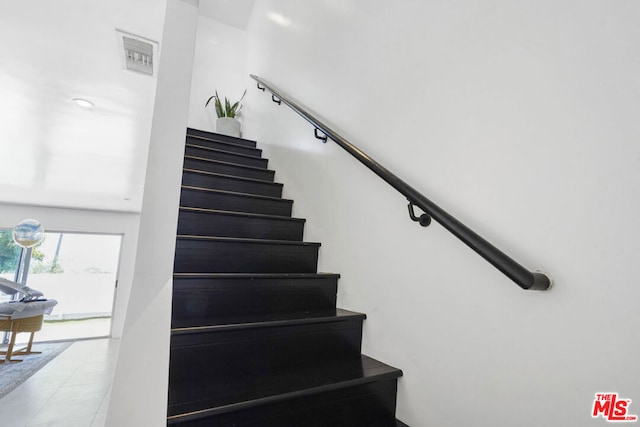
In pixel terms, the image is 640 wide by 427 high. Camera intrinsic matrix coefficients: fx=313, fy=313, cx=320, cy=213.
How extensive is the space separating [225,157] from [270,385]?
2207 millimetres

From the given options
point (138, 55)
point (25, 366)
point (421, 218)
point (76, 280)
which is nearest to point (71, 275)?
point (76, 280)

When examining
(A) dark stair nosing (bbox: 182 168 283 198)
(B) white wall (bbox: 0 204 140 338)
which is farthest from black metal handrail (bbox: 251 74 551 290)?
(B) white wall (bbox: 0 204 140 338)

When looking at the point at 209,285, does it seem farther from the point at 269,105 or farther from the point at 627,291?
the point at 269,105

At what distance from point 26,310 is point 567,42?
756 centimetres

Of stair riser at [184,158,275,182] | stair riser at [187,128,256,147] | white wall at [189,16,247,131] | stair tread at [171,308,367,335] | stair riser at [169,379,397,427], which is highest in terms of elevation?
white wall at [189,16,247,131]

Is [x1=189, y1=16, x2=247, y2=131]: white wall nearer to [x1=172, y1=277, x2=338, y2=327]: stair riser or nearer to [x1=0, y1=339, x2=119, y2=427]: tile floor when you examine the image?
[x1=172, y1=277, x2=338, y2=327]: stair riser

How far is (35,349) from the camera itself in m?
6.10

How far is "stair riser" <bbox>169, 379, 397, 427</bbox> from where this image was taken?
946 millimetres

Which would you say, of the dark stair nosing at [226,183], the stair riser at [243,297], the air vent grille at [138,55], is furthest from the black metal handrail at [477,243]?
the air vent grille at [138,55]

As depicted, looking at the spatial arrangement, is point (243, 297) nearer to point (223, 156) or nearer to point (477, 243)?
point (477, 243)

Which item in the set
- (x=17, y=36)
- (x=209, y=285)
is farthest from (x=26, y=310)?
(x=209, y=285)

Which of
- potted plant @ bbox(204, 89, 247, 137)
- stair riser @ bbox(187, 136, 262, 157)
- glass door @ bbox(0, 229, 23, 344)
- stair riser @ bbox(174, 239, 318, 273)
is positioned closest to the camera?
stair riser @ bbox(174, 239, 318, 273)

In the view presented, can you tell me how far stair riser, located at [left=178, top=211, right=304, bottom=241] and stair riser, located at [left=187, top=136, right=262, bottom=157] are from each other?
1.41m

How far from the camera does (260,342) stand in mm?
1223
